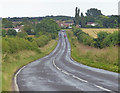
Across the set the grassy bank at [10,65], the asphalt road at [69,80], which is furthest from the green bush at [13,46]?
the asphalt road at [69,80]

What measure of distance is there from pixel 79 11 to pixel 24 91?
542 feet

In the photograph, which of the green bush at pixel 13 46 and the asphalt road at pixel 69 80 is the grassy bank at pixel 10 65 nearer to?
the asphalt road at pixel 69 80

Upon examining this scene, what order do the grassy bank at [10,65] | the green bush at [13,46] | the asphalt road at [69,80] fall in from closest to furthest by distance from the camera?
the asphalt road at [69,80] < the grassy bank at [10,65] < the green bush at [13,46]

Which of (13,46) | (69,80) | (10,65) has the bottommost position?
(10,65)

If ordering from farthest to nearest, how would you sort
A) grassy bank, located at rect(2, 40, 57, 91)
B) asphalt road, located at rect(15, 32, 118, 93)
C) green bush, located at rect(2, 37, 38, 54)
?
green bush, located at rect(2, 37, 38, 54) < grassy bank, located at rect(2, 40, 57, 91) < asphalt road, located at rect(15, 32, 118, 93)

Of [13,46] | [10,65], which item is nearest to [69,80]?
[10,65]

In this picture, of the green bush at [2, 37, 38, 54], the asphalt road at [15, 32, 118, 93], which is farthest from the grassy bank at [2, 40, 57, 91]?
the green bush at [2, 37, 38, 54]

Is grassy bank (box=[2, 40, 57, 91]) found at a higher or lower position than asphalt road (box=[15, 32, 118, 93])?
lower

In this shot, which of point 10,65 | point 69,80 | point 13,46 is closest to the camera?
point 69,80

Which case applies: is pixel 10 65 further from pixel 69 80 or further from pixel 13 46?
pixel 69 80

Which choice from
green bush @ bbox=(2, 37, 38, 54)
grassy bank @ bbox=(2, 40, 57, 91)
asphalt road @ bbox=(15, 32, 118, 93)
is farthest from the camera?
green bush @ bbox=(2, 37, 38, 54)

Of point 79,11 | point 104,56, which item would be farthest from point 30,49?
point 79,11

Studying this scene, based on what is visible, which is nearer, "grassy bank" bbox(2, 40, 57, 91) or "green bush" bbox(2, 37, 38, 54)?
"grassy bank" bbox(2, 40, 57, 91)

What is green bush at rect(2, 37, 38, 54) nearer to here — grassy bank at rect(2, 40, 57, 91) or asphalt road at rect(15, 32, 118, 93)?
grassy bank at rect(2, 40, 57, 91)
